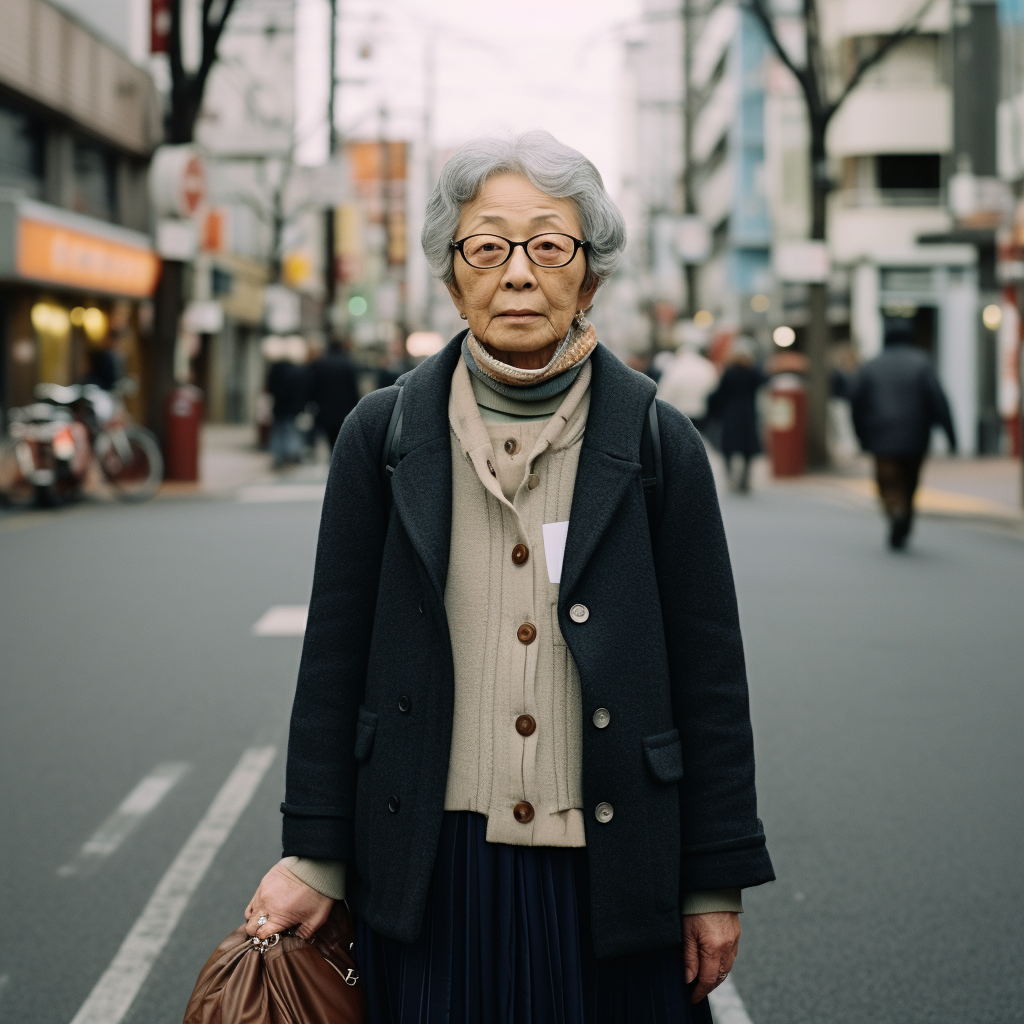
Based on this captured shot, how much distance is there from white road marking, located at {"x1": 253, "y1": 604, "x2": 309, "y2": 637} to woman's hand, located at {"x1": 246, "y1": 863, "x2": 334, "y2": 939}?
672 centimetres

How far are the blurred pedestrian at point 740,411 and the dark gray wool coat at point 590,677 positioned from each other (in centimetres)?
1728

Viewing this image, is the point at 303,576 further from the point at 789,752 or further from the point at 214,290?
the point at 214,290

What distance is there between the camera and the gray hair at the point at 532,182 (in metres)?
2.29

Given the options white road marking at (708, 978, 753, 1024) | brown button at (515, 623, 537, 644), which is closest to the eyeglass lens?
brown button at (515, 623, 537, 644)

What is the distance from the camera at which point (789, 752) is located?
6.39 m

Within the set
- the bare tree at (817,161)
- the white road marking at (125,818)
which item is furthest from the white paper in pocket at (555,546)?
the bare tree at (817,161)

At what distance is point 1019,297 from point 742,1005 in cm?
1567

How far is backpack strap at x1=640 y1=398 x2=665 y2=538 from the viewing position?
2324mm

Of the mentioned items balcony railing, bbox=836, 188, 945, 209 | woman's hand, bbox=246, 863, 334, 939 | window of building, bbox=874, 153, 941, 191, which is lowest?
woman's hand, bbox=246, 863, 334, 939

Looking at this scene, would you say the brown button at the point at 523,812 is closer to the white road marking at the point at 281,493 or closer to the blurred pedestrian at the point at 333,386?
the white road marking at the point at 281,493

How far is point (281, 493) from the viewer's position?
1986cm

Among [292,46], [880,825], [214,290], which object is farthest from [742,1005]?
[292,46]

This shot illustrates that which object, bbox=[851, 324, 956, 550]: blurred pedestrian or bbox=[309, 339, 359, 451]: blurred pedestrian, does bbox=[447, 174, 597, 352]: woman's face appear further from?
bbox=[309, 339, 359, 451]: blurred pedestrian

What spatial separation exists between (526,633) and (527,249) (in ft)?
1.86
